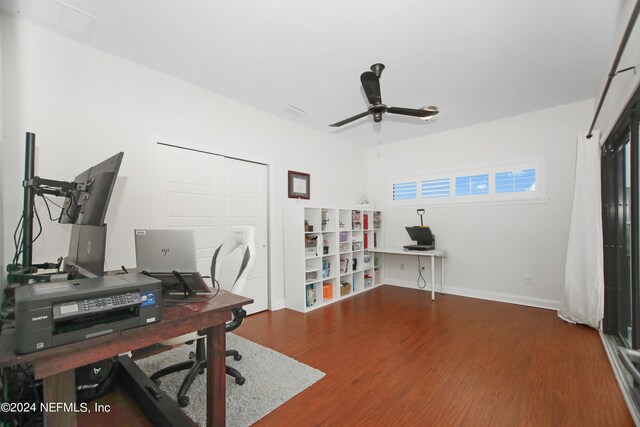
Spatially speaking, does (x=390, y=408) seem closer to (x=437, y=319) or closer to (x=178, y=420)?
(x=178, y=420)

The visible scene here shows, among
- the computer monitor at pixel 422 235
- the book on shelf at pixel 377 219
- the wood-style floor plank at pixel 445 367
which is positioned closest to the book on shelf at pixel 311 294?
the wood-style floor plank at pixel 445 367

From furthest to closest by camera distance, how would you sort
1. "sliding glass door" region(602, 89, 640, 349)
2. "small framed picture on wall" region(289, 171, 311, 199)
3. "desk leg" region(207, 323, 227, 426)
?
"small framed picture on wall" region(289, 171, 311, 199), "sliding glass door" region(602, 89, 640, 349), "desk leg" region(207, 323, 227, 426)

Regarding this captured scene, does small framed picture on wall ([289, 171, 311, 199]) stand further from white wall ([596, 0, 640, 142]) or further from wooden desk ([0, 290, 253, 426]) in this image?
white wall ([596, 0, 640, 142])

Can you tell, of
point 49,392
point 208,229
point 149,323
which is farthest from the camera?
point 208,229

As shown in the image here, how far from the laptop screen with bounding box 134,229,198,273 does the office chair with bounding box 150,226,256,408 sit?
0.53 m

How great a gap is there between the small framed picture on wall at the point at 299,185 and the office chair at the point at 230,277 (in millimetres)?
2001

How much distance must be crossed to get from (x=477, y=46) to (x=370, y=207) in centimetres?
324

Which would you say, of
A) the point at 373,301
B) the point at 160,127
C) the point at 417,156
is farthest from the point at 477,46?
the point at 373,301

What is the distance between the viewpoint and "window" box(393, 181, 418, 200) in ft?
16.9

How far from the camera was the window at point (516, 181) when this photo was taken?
4043 millimetres

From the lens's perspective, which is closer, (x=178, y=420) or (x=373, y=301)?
(x=178, y=420)

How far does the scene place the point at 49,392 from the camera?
3.26 ft

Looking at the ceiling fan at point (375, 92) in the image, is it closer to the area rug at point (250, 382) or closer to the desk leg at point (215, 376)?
the desk leg at point (215, 376)

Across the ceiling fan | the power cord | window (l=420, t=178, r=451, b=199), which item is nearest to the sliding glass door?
the ceiling fan
